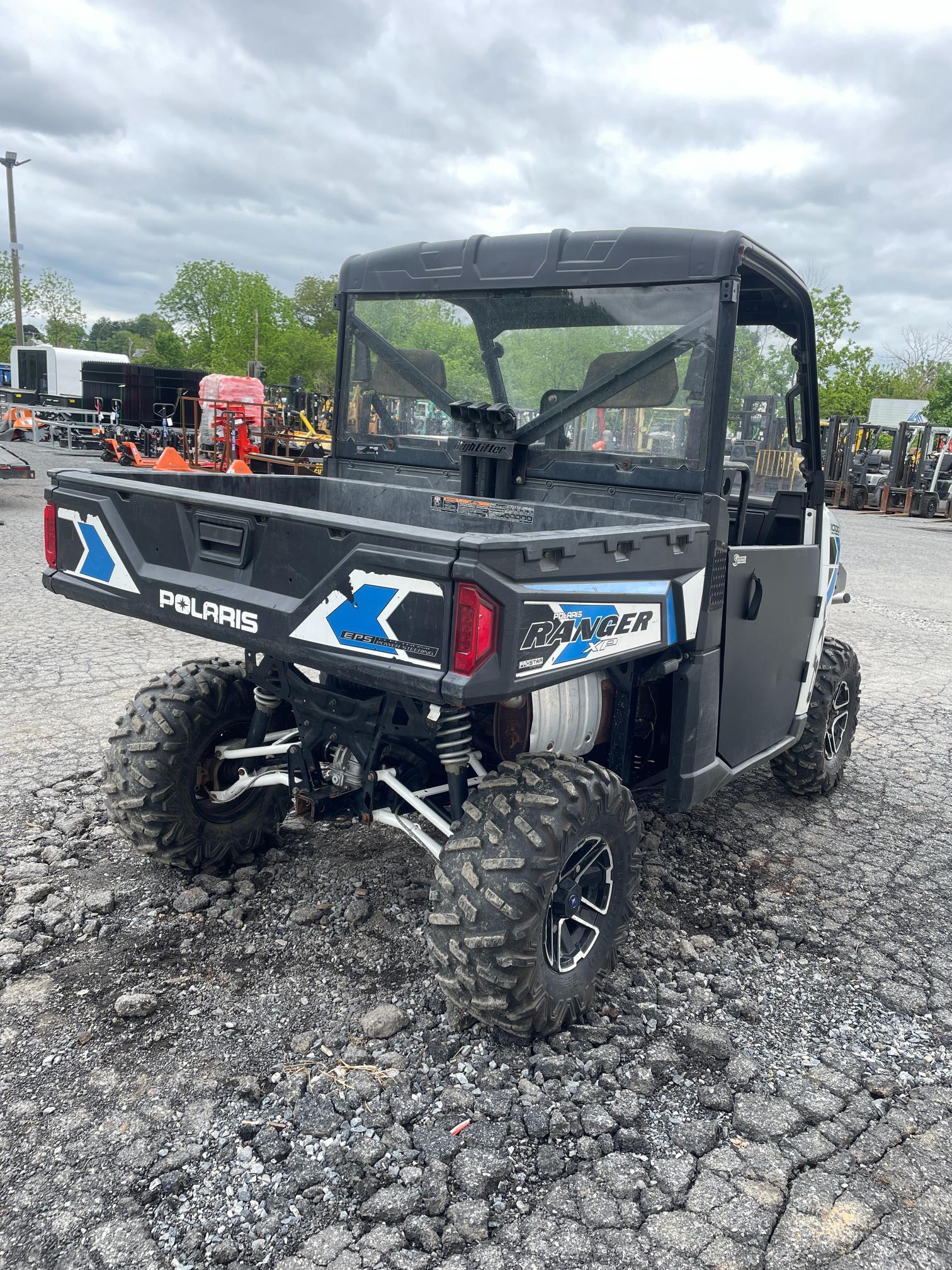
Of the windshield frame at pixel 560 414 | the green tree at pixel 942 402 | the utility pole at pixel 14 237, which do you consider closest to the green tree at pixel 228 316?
the utility pole at pixel 14 237

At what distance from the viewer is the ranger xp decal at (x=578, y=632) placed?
2.34 meters

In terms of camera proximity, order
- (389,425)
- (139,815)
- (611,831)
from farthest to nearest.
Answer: (389,425) → (139,815) → (611,831)

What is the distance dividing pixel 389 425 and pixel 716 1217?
3.08 meters

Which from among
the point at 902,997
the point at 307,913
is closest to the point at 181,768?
the point at 307,913

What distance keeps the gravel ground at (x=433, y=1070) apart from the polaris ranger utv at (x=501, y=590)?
27cm

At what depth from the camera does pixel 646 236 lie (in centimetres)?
321

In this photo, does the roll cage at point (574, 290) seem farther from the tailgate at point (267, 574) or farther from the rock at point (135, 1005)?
the rock at point (135, 1005)

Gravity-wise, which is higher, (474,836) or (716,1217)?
(474,836)

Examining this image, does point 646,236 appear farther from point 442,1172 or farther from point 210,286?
point 210,286

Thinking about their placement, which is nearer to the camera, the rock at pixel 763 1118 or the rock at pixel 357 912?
the rock at pixel 763 1118

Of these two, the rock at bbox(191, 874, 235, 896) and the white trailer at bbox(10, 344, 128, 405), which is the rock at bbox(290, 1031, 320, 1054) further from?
the white trailer at bbox(10, 344, 128, 405)

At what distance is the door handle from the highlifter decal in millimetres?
2131

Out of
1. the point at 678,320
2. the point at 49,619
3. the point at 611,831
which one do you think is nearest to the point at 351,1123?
the point at 611,831

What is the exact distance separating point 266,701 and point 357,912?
821mm
